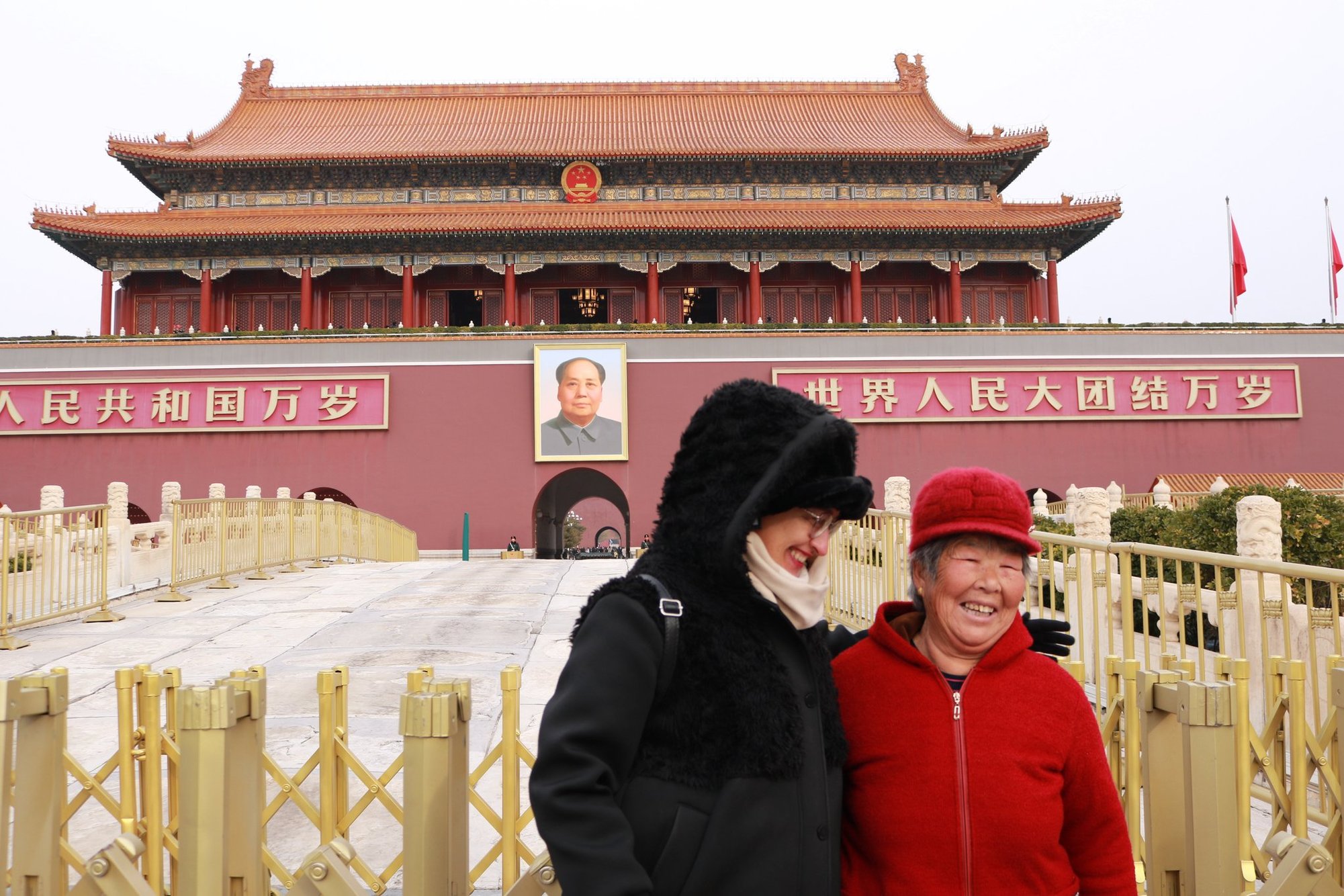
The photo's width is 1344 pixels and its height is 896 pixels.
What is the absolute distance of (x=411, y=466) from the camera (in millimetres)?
19250

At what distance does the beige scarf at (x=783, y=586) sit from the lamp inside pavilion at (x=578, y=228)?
1945 cm

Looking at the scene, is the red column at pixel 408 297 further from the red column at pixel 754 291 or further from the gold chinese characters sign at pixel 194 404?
the red column at pixel 754 291

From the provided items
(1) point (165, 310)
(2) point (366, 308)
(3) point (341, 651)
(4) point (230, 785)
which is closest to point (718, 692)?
(4) point (230, 785)

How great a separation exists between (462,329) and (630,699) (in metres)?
18.8

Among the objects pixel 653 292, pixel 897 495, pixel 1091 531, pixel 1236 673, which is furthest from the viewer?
pixel 653 292

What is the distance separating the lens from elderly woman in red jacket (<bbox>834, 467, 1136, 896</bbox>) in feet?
6.14

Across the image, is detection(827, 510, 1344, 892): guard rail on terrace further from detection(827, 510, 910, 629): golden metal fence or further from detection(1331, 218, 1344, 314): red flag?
detection(1331, 218, 1344, 314): red flag

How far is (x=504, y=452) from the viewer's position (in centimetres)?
1925

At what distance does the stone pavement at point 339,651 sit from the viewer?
3.88 metres

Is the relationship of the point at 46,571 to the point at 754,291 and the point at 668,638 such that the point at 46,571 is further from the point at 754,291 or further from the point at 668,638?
the point at 754,291

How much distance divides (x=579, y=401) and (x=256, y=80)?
46.9ft

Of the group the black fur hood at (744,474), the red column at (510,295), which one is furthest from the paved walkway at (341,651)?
the red column at (510,295)

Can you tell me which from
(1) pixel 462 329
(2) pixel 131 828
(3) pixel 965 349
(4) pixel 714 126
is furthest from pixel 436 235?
(2) pixel 131 828

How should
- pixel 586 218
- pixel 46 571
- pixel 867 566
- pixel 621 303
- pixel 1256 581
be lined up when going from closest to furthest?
pixel 1256 581
pixel 867 566
pixel 46 571
pixel 586 218
pixel 621 303
